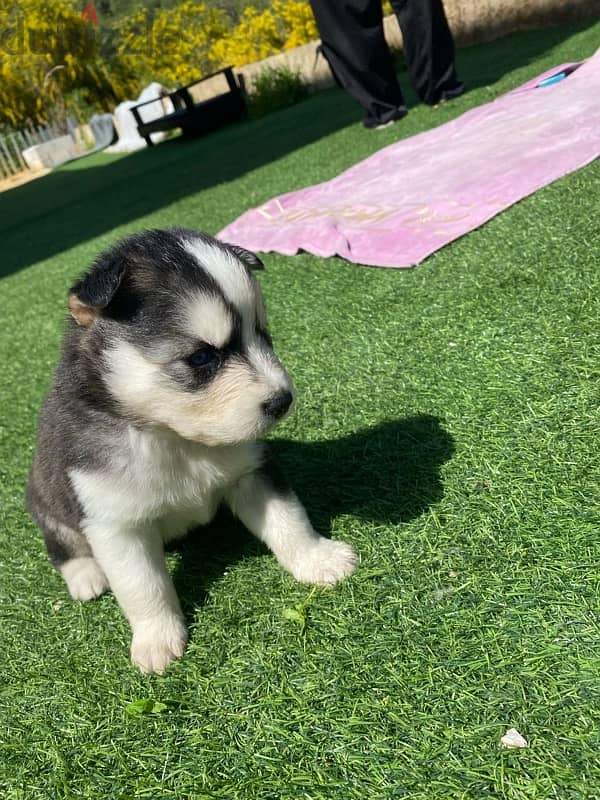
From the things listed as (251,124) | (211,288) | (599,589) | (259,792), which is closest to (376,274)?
(211,288)

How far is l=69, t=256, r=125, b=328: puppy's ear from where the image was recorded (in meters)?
1.99

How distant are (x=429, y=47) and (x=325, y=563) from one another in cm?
782

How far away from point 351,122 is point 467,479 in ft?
30.6

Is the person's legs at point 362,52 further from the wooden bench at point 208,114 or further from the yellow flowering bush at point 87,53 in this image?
the yellow flowering bush at point 87,53

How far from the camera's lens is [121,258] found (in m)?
2.10

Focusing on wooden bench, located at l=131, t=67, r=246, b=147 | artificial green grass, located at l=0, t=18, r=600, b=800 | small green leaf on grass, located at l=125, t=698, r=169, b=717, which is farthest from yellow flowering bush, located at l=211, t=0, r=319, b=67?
small green leaf on grass, located at l=125, t=698, r=169, b=717

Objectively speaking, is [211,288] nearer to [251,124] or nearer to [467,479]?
[467,479]

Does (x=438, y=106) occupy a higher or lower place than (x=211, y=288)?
lower

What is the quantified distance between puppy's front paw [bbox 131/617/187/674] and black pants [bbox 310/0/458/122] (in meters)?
8.04

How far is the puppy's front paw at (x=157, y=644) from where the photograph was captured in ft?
7.38

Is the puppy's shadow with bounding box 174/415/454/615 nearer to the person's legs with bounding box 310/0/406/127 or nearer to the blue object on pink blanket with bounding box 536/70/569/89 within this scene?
the blue object on pink blanket with bounding box 536/70/569/89

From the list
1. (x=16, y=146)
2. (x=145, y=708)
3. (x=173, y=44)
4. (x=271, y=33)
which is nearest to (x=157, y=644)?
(x=145, y=708)

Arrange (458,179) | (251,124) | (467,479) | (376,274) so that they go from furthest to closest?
(251,124) < (458,179) < (376,274) < (467,479)

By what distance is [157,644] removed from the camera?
2264 mm
